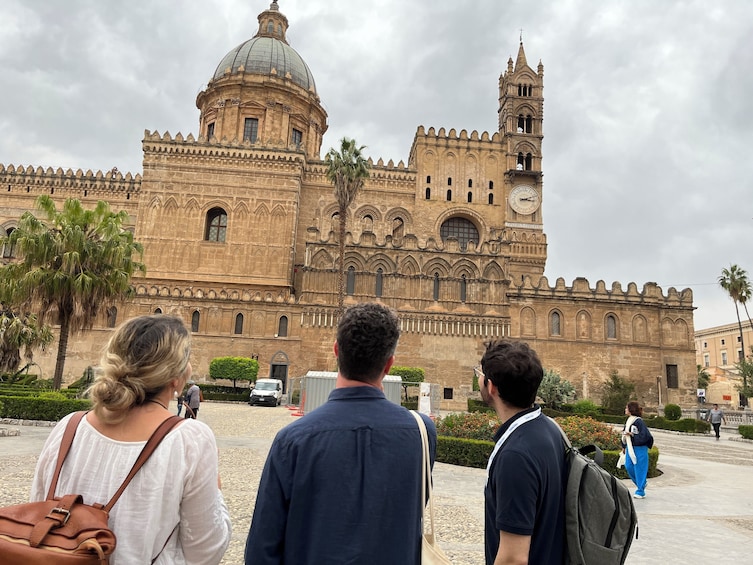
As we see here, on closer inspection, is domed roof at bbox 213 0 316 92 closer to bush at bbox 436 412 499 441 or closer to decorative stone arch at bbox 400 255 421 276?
decorative stone arch at bbox 400 255 421 276

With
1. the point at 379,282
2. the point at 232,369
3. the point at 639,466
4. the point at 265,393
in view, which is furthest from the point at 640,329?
the point at 639,466

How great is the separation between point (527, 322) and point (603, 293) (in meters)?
5.64

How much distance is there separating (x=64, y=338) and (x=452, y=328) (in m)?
21.9

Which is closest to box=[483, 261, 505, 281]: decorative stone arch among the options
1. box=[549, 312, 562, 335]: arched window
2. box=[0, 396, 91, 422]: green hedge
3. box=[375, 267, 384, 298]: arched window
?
box=[549, 312, 562, 335]: arched window

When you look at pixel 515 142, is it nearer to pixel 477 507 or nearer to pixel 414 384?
pixel 414 384

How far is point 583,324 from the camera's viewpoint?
114 feet

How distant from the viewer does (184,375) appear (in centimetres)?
247

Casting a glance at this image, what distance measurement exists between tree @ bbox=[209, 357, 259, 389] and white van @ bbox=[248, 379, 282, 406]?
9.82 ft

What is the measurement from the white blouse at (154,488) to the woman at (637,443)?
317 inches

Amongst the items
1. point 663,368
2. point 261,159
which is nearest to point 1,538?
point 663,368

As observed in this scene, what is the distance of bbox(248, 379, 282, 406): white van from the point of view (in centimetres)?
2714

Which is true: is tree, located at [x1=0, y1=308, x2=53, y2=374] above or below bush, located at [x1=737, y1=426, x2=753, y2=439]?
above

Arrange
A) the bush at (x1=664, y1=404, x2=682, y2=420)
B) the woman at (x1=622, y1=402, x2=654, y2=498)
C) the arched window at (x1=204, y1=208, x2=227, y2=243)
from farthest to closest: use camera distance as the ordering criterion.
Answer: the arched window at (x1=204, y1=208, x2=227, y2=243)
the bush at (x1=664, y1=404, x2=682, y2=420)
the woman at (x1=622, y1=402, x2=654, y2=498)

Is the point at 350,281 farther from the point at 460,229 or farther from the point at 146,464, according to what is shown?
the point at 146,464
